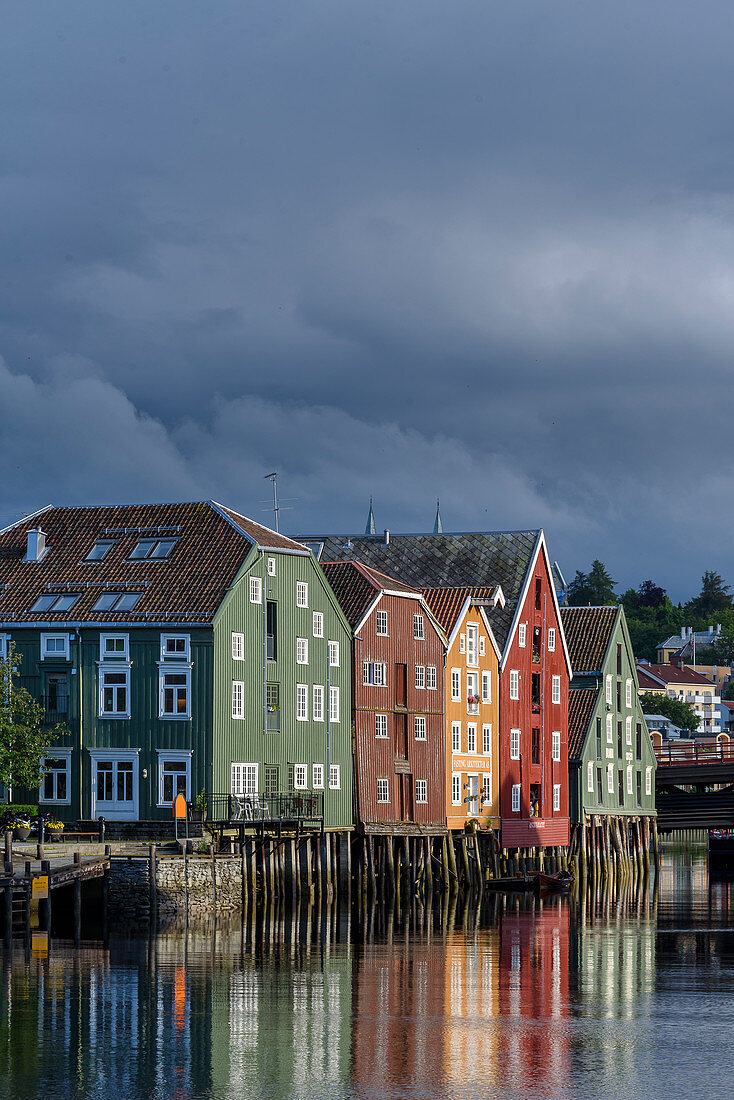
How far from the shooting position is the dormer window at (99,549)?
80938 millimetres

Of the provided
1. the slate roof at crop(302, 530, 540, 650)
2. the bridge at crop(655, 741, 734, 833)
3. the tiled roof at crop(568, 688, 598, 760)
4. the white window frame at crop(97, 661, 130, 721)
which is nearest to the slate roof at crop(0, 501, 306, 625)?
the white window frame at crop(97, 661, 130, 721)

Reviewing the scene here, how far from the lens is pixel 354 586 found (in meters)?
89.4

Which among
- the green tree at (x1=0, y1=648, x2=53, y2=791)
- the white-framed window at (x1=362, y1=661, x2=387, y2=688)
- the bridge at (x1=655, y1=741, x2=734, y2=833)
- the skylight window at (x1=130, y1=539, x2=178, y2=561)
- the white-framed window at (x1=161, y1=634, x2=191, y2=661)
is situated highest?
the skylight window at (x1=130, y1=539, x2=178, y2=561)

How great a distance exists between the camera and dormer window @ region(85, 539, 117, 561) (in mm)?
80938

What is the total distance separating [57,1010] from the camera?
4438 centimetres

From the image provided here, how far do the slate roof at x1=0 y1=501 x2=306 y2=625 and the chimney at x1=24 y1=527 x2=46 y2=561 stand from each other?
293mm

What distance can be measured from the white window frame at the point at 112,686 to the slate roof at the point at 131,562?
207 cm

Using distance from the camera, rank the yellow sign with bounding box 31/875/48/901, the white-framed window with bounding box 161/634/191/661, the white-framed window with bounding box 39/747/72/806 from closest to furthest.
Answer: the yellow sign with bounding box 31/875/48/901
the white-framed window with bounding box 161/634/191/661
the white-framed window with bounding box 39/747/72/806

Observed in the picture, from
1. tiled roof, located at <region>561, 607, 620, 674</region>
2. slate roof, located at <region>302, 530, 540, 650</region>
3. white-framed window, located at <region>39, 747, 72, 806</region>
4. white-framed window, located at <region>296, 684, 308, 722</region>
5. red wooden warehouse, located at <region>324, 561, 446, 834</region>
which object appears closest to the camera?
white-framed window, located at <region>39, 747, 72, 806</region>

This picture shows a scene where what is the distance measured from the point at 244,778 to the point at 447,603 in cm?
2397

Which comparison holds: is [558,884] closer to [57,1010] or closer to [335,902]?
[335,902]

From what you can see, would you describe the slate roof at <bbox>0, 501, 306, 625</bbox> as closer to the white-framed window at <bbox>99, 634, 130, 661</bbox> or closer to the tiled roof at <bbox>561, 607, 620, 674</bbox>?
the white-framed window at <bbox>99, 634, 130, 661</bbox>

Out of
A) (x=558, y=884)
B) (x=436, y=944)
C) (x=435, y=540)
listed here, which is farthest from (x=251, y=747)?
(x=435, y=540)

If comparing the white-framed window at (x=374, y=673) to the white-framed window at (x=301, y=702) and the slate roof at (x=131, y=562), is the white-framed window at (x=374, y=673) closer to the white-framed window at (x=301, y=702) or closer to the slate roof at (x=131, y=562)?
the white-framed window at (x=301, y=702)
